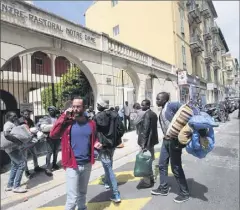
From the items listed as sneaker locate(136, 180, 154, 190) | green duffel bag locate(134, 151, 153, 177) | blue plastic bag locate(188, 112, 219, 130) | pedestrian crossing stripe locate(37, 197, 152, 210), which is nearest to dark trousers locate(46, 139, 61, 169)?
pedestrian crossing stripe locate(37, 197, 152, 210)

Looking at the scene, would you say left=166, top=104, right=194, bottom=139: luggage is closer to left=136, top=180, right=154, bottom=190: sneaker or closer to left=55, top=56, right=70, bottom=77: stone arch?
left=136, top=180, right=154, bottom=190: sneaker

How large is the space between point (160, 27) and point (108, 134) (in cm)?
2038

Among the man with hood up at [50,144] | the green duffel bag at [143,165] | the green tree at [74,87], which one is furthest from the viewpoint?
the green tree at [74,87]

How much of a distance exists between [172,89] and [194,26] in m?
13.9

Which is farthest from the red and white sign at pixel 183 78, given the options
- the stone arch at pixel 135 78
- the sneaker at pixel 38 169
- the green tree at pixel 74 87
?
the sneaker at pixel 38 169

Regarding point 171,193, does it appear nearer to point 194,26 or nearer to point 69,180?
point 69,180

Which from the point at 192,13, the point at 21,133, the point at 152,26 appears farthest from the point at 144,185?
the point at 192,13

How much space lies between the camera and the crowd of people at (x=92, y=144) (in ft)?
10.8

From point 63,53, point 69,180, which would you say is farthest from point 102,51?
point 69,180

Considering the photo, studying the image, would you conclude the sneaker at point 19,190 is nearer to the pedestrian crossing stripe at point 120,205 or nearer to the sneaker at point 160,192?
the pedestrian crossing stripe at point 120,205

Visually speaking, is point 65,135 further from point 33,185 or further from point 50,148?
→ point 50,148

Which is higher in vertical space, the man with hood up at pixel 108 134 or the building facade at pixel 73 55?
the building facade at pixel 73 55

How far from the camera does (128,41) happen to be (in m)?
25.9

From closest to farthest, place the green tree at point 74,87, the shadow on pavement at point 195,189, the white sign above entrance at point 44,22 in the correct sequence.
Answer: the shadow on pavement at point 195,189 → the white sign above entrance at point 44,22 → the green tree at point 74,87
